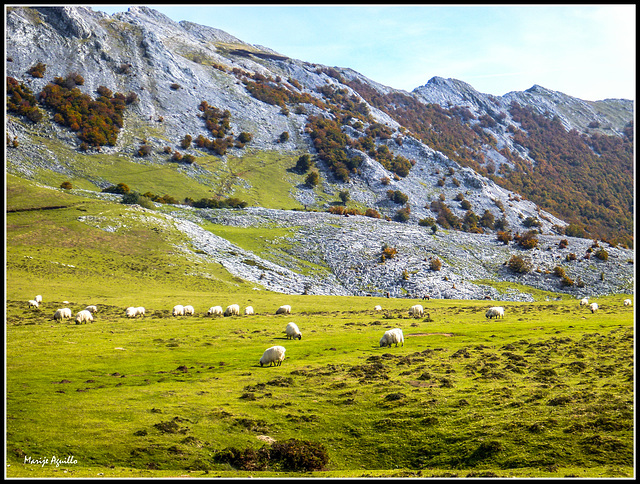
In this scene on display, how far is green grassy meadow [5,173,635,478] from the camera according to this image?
17500 mm

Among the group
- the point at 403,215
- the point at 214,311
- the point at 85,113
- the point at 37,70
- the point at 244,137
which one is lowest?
the point at 214,311

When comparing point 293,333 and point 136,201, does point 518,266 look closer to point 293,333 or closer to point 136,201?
point 293,333

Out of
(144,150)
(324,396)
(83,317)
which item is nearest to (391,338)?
(324,396)

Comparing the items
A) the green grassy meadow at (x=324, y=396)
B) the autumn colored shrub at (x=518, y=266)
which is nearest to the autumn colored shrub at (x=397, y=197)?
the autumn colored shrub at (x=518, y=266)

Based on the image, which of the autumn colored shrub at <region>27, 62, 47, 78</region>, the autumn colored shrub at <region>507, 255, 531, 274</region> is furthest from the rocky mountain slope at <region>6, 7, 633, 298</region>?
the autumn colored shrub at <region>507, 255, 531, 274</region>

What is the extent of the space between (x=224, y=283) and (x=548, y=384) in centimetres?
6673

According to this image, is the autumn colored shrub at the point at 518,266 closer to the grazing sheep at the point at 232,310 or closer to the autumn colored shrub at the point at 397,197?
the autumn colored shrub at the point at 397,197

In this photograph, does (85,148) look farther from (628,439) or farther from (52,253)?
(628,439)

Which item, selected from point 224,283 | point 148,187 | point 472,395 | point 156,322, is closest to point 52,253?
point 224,283

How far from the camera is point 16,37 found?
16088 centimetres

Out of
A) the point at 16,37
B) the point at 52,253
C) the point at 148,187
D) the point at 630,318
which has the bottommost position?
the point at 630,318

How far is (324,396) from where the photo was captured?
81.8 ft

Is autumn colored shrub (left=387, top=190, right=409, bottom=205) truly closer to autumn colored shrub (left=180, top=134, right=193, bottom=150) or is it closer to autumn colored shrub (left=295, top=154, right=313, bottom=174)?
autumn colored shrub (left=295, top=154, right=313, bottom=174)

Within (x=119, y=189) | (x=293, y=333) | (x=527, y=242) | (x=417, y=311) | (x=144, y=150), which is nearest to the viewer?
(x=293, y=333)
